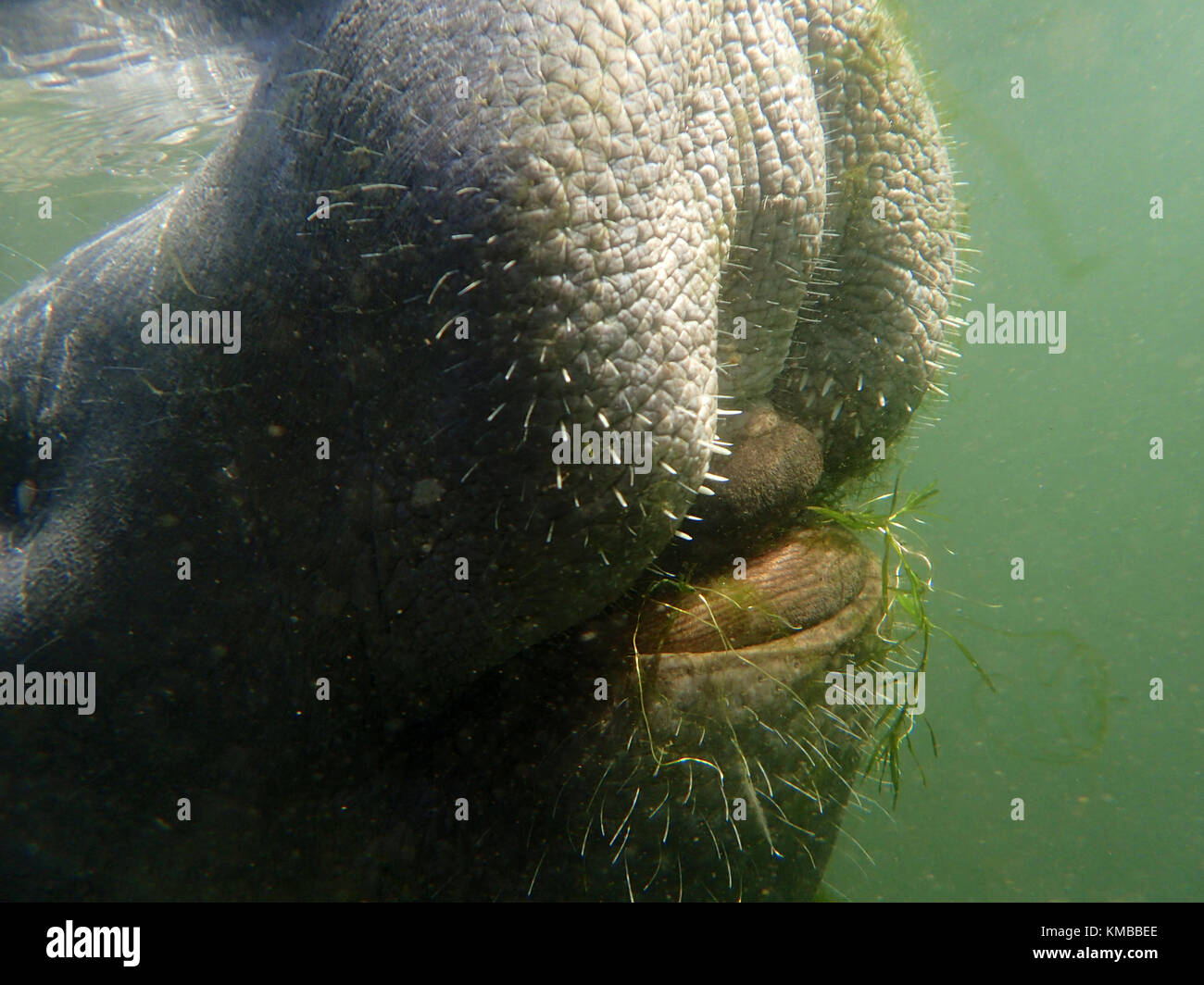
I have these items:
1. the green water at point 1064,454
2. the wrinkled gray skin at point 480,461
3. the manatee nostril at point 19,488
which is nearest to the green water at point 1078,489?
the green water at point 1064,454

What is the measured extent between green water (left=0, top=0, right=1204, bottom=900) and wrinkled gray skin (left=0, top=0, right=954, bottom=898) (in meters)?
6.46

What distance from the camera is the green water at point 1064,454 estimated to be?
25.5m

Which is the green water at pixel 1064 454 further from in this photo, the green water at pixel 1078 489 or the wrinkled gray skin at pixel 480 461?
the wrinkled gray skin at pixel 480 461

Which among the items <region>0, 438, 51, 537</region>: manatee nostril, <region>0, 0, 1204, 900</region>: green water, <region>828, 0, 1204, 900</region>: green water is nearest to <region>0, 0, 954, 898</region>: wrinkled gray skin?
<region>0, 438, 51, 537</region>: manatee nostril

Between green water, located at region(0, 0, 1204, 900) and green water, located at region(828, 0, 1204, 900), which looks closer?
green water, located at region(0, 0, 1204, 900)

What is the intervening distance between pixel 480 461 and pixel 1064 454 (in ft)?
338

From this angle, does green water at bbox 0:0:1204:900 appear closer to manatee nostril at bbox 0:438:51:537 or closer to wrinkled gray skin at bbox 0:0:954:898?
manatee nostril at bbox 0:438:51:537

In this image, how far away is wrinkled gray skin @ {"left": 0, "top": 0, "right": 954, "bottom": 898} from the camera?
4.07 feet

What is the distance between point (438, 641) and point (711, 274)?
958mm

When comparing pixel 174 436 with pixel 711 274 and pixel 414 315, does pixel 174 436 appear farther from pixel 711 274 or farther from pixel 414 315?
pixel 711 274

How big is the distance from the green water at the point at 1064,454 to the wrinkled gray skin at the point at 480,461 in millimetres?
6464

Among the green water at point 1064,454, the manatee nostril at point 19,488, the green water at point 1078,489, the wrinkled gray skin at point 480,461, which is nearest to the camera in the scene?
the wrinkled gray skin at point 480,461
